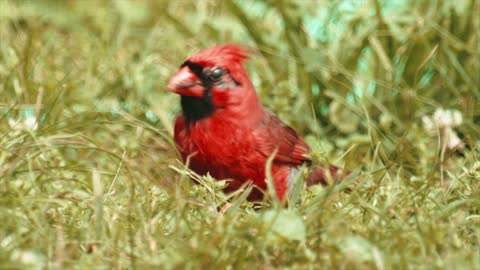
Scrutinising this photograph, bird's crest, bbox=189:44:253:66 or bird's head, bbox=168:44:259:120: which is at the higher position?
bird's crest, bbox=189:44:253:66

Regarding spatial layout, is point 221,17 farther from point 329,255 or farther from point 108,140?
point 329,255

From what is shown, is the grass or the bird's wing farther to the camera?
the bird's wing

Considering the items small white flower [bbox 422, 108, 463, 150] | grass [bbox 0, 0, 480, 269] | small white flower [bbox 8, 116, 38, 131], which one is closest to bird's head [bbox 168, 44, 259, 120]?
grass [bbox 0, 0, 480, 269]

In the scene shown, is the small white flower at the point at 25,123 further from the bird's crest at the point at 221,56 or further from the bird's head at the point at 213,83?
the bird's crest at the point at 221,56

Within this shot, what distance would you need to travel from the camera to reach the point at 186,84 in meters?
4.02

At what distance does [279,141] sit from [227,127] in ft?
0.89

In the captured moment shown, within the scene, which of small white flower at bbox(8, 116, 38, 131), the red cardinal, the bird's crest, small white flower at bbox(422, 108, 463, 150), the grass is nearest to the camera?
the grass

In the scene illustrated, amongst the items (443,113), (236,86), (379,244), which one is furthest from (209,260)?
(443,113)

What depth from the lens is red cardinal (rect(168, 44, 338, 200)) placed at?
13.1 feet

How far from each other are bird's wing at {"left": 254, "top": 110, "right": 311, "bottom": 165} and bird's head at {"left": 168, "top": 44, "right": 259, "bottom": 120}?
0.39 ft

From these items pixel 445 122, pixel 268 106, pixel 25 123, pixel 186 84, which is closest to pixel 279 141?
pixel 186 84

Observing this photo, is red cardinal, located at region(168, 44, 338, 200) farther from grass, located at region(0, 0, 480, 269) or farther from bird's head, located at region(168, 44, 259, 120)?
grass, located at region(0, 0, 480, 269)

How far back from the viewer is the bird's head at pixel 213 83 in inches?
160

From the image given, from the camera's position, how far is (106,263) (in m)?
2.69
